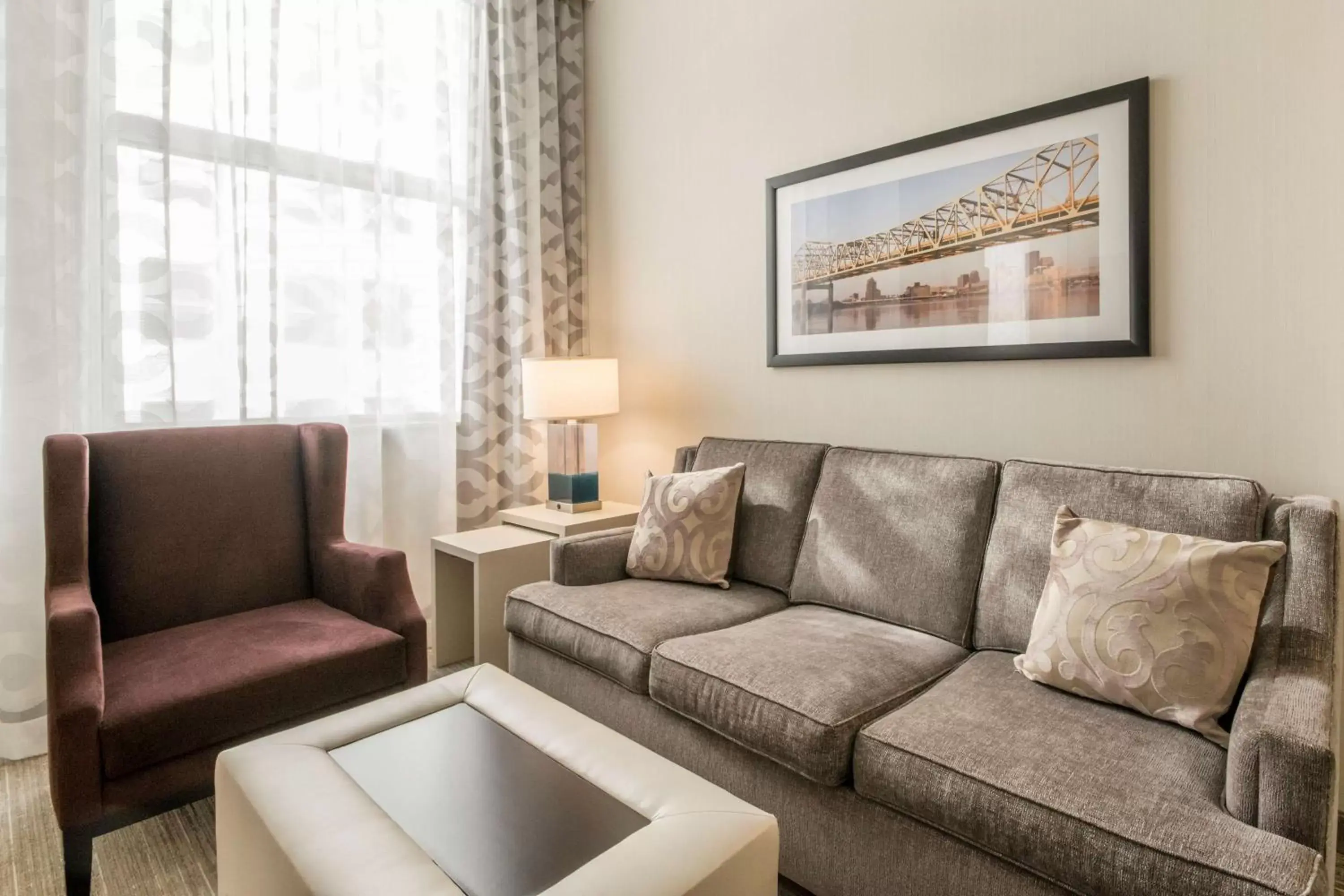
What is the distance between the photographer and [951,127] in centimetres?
233

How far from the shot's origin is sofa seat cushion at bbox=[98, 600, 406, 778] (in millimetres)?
1649

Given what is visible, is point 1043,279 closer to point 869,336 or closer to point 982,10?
point 869,336

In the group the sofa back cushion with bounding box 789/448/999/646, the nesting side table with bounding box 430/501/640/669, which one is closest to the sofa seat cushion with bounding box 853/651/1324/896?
the sofa back cushion with bounding box 789/448/999/646

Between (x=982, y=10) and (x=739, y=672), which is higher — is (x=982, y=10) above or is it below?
above

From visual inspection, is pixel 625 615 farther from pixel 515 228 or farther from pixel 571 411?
pixel 515 228

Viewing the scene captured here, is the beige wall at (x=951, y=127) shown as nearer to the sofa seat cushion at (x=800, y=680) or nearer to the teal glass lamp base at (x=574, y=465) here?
the teal glass lamp base at (x=574, y=465)

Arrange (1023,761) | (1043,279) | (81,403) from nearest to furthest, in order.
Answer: (1023,761), (1043,279), (81,403)

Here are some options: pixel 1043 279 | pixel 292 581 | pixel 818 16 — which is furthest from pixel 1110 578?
pixel 292 581

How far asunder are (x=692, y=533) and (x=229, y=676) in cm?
129

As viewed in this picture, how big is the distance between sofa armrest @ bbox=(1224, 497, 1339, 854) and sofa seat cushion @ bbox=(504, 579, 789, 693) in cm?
117

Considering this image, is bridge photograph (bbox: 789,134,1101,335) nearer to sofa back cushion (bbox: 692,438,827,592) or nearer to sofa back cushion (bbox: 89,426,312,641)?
sofa back cushion (bbox: 692,438,827,592)

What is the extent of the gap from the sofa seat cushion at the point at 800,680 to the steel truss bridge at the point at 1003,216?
117 centimetres

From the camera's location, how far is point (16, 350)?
2.23m

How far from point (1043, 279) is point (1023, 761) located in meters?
1.40
